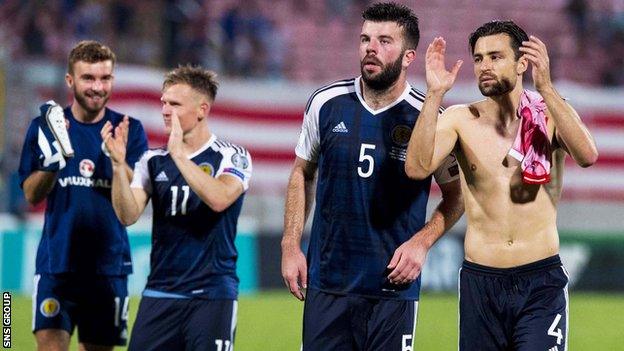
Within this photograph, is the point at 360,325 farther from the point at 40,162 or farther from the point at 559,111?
the point at 40,162

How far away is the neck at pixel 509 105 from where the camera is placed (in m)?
6.29

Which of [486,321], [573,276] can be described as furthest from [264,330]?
[486,321]

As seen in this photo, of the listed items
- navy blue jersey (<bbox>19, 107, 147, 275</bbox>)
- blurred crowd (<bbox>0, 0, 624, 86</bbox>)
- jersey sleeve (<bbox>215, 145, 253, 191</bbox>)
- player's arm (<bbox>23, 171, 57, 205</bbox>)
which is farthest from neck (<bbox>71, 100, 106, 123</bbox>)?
blurred crowd (<bbox>0, 0, 624, 86</bbox>)

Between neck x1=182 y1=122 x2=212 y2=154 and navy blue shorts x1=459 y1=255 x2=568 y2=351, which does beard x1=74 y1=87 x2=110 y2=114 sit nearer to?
neck x1=182 y1=122 x2=212 y2=154

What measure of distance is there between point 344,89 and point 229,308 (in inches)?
56.8

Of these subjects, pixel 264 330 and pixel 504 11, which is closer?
pixel 264 330

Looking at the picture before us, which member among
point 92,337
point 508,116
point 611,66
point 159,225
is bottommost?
point 92,337

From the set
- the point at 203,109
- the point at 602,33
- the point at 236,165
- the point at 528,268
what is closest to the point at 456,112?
the point at 528,268

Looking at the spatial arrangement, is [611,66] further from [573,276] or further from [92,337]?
[92,337]

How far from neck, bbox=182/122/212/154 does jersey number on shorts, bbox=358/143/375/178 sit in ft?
4.15

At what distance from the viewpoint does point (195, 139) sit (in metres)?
7.12

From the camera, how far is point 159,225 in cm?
700

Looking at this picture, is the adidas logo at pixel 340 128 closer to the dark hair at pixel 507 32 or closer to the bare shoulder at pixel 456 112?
the bare shoulder at pixel 456 112

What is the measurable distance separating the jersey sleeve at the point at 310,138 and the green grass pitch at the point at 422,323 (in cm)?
454
